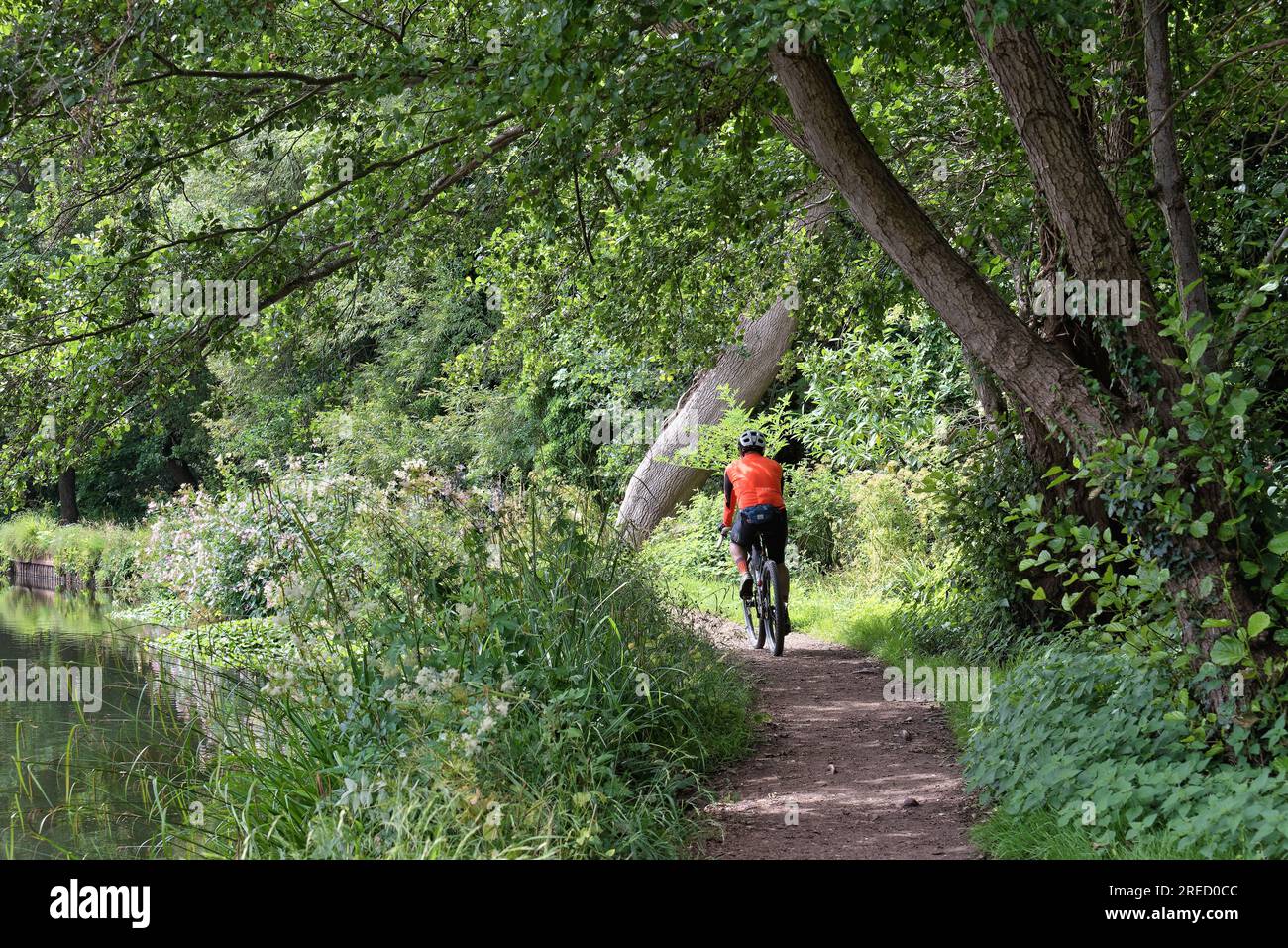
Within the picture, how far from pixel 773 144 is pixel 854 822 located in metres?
6.26

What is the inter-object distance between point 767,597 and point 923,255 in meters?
4.57

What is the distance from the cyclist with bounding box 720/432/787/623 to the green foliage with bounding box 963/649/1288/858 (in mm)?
3559

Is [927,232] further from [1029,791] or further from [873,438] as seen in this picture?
[873,438]

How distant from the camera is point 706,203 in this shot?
8977mm

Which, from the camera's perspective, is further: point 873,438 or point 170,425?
point 170,425

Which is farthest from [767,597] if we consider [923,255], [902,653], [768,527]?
[923,255]

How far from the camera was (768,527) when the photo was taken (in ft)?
32.1

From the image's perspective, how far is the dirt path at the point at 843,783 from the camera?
510cm

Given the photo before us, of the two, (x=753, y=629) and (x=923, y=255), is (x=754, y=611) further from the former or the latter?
(x=923, y=255)

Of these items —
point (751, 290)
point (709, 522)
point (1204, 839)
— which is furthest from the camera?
point (709, 522)

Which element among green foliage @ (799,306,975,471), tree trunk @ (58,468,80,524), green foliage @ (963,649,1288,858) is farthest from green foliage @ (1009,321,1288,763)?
tree trunk @ (58,468,80,524)

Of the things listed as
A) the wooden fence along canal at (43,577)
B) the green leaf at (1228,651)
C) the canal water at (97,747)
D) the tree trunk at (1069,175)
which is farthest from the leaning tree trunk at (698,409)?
the wooden fence along canal at (43,577)
